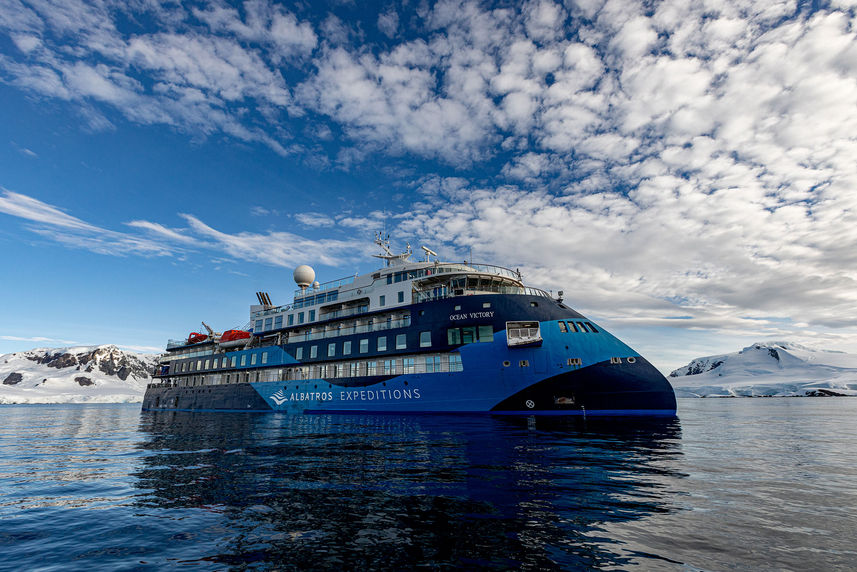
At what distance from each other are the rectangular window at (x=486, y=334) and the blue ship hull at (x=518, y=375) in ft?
1.14

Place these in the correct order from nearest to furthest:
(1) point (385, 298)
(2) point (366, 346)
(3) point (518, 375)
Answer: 1. (3) point (518, 375)
2. (2) point (366, 346)
3. (1) point (385, 298)

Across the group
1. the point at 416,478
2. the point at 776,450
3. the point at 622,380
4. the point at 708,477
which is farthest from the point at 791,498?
the point at 622,380

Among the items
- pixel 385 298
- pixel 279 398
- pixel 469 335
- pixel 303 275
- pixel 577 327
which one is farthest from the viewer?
pixel 303 275

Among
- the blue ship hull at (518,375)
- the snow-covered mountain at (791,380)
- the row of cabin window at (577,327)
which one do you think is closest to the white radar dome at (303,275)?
the blue ship hull at (518,375)

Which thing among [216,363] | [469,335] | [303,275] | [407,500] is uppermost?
[303,275]

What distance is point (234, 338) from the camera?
166 ft

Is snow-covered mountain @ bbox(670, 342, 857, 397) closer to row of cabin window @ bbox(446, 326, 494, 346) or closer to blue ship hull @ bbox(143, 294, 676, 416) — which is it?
blue ship hull @ bbox(143, 294, 676, 416)

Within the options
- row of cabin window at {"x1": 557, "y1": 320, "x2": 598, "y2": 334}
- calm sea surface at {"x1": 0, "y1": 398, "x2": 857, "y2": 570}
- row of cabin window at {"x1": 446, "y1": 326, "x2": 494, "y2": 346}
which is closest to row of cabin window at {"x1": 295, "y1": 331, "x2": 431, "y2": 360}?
row of cabin window at {"x1": 446, "y1": 326, "x2": 494, "y2": 346}

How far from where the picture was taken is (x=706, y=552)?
541 cm

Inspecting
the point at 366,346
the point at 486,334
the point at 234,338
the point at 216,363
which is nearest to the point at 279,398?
the point at 234,338

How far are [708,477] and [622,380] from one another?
62.4ft

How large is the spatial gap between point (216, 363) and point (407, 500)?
51047 millimetres

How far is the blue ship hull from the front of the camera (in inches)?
1102

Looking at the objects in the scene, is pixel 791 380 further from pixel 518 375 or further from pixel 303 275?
pixel 303 275
